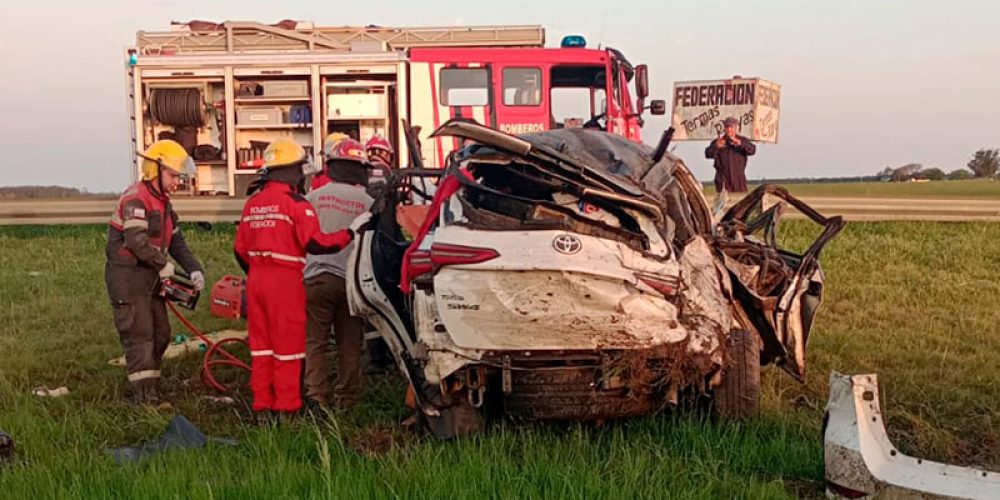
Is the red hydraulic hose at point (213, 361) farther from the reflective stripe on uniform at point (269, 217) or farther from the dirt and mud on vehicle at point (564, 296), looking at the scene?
the dirt and mud on vehicle at point (564, 296)

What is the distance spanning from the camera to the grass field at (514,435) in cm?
371

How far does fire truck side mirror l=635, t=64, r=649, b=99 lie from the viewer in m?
12.6

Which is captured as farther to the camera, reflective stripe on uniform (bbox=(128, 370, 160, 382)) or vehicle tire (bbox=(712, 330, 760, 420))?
reflective stripe on uniform (bbox=(128, 370, 160, 382))

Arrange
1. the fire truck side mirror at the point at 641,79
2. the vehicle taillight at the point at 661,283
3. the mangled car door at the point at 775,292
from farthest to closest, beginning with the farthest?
the fire truck side mirror at the point at 641,79 → the mangled car door at the point at 775,292 → the vehicle taillight at the point at 661,283

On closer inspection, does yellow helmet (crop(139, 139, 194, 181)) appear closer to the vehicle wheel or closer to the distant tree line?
the vehicle wheel

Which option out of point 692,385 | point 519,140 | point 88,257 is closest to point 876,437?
point 692,385

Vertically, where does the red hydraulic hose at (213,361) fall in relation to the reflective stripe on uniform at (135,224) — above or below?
below

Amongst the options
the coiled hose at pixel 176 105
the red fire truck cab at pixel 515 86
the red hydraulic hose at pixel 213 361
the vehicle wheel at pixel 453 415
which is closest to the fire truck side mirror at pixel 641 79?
the red fire truck cab at pixel 515 86

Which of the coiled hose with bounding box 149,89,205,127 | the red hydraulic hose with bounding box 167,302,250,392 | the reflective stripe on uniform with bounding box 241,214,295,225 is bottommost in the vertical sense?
the red hydraulic hose with bounding box 167,302,250,392

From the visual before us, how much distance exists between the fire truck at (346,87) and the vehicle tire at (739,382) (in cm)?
794

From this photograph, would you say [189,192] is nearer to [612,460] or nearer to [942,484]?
[612,460]

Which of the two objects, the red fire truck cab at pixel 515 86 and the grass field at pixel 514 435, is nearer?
the grass field at pixel 514 435

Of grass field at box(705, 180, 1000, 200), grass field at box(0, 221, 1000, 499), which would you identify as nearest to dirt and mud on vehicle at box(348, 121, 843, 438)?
grass field at box(0, 221, 1000, 499)

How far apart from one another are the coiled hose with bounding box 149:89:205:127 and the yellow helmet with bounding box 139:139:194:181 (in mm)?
7781
